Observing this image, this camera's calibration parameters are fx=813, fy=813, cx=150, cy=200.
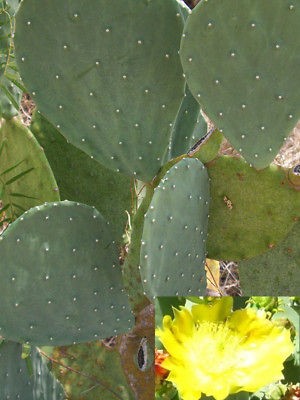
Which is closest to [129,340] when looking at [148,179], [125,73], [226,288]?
[148,179]

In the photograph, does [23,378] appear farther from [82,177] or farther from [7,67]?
[7,67]

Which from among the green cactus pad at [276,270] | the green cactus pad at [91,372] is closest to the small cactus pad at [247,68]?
Result: the green cactus pad at [276,270]

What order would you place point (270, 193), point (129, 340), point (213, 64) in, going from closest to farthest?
1. point (213, 64)
2. point (270, 193)
3. point (129, 340)

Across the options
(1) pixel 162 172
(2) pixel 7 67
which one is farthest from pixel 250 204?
(2) pixel 7 67

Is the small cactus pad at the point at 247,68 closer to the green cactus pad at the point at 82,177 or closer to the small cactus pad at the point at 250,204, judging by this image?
the small cactus pad at the point at 250,204

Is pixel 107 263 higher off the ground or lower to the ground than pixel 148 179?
lower

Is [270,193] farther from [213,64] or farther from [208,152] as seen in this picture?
[213,64]
